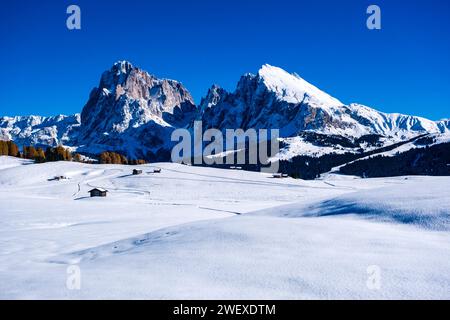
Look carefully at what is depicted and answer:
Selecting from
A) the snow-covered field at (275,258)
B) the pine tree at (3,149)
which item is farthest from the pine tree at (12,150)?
the snow-covered field at (275,258)

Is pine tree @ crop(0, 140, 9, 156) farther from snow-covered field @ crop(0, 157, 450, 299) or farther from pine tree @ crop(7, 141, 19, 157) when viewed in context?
snow-covered field @ crop(0, 157, 450, 299)

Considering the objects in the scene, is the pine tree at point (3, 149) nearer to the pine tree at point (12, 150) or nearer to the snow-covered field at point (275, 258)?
the pine tree at point (12, 150)

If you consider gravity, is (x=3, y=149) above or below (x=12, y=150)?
above

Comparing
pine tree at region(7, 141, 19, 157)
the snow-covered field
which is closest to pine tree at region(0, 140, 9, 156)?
pine tree at region(7, 141, 19, 157)

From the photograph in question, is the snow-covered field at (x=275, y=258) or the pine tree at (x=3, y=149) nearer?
the snow-covered field at (x=275, y=258)

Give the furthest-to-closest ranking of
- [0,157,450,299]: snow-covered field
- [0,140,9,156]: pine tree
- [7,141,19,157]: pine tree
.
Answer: [7,141,19,157]: pine tree
[0,140,9,156]: pine tree
[0,157,450,299]: snow-covered field

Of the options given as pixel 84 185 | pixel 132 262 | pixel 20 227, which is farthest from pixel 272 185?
pixel 132 262

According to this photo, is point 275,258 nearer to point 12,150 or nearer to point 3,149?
point 3,149

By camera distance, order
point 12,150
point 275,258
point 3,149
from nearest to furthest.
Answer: point 275,258, point 3,149, point 12,150

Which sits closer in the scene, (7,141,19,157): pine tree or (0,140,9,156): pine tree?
(0,140,9,156): pine tree

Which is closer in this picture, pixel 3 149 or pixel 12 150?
pixel 3 149

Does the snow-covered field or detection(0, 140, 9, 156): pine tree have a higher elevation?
detection(0, 140, 9, 156): pine tree

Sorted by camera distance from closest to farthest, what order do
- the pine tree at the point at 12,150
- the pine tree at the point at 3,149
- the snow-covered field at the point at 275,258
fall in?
the snow-covered field at the point at 275,258
the pine tree at the point at 3,149
the pine tree at the point at 12,150

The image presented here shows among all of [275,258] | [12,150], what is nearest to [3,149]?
[12,150]
